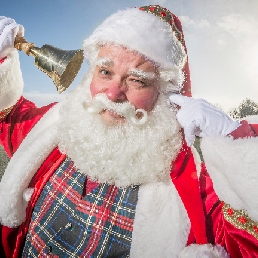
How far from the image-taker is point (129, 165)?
1.86m

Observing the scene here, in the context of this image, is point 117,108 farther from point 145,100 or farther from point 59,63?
point 59,63

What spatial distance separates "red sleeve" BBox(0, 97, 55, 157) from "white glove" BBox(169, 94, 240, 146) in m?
1.55

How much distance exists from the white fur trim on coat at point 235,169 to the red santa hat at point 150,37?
0.82 metres

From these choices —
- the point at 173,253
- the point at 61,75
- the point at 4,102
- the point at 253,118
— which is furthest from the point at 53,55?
the point at 173,253

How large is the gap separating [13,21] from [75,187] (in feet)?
5.29

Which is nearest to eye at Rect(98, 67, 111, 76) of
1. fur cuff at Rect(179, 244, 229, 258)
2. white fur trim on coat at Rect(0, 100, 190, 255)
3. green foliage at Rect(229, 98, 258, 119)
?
white fur trim on coat at Rect(0, 100, 190, 255)

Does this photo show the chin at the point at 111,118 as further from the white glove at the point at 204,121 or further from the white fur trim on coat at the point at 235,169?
the white fur trim on coat at the point at 235,169

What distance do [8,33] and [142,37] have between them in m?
1.16

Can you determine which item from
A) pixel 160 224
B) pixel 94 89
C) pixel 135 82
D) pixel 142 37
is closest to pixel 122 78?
pixel 135 82

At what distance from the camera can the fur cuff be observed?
147cm

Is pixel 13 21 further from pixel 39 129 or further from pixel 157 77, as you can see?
pixel 157 77

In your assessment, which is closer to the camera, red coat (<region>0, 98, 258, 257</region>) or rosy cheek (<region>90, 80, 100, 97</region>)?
red coat (<region>0, 98, 258, 257</region>)

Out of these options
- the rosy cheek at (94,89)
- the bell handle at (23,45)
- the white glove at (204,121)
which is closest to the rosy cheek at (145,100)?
the rosy cheek at (94,89)

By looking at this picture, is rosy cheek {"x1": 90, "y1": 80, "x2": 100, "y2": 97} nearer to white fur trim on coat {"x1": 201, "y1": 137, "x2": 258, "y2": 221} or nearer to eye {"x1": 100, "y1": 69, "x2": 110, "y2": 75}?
eye {"x1": 100, "y1": 69, "x2": 110, "y2": 75}
